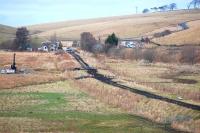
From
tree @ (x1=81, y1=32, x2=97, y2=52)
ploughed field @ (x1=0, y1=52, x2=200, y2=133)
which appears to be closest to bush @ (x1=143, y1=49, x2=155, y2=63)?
tree @ (x1=81, y1=32, x2=97, y2=52)

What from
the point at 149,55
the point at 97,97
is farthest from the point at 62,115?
the point at 149,55

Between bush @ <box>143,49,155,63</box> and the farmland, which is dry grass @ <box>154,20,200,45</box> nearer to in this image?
bush @ <box>143,49,155,63</box>

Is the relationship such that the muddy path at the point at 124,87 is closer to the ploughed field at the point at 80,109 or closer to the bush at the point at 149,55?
the ploughed field at the point at 80,109

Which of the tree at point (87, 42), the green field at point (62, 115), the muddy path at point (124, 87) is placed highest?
the tree at point (87, 42)

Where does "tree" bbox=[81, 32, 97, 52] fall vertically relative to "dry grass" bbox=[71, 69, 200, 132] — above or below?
above

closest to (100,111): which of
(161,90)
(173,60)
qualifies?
(161,90)

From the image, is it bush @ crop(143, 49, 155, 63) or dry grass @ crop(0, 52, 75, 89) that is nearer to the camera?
dry grass @ crop(0, 52, 75, 89)

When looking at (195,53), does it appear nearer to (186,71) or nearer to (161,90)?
(186,71)

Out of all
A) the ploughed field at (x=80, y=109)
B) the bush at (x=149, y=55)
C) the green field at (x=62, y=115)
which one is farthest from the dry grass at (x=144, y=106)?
the bush at (x=149, y=55)
